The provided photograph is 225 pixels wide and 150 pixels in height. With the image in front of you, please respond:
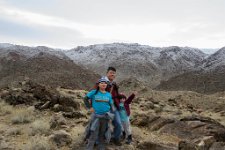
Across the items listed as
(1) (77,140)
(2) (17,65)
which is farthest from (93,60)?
(1) (77,140)

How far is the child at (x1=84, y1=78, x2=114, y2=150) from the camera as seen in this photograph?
789 centimetres

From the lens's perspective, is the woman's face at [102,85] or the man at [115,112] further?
the man at [115,112]

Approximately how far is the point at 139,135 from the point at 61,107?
534 cm

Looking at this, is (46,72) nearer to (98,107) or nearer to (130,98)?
(130,98)

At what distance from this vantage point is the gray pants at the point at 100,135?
7973 mm

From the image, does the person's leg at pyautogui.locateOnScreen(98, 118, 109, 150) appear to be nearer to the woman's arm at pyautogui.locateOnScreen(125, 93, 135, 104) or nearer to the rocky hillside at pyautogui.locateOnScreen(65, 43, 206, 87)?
the woman's arm at pyautogui.locateOnScreen(125, 93, 135, 104)

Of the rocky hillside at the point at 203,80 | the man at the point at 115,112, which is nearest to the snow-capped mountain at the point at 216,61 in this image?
the rocky hillside at the point at 203,80

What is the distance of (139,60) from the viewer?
273ft

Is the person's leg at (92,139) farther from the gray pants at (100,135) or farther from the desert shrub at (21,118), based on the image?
the desert shrub at (21,118)

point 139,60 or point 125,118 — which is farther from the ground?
point 139,60

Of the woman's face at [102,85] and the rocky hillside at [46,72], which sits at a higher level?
the woman's face at [102,85]

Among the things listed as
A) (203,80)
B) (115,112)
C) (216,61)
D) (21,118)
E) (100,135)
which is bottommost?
(203,80)

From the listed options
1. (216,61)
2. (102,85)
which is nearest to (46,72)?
(216,61)

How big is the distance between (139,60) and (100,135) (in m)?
75.4
